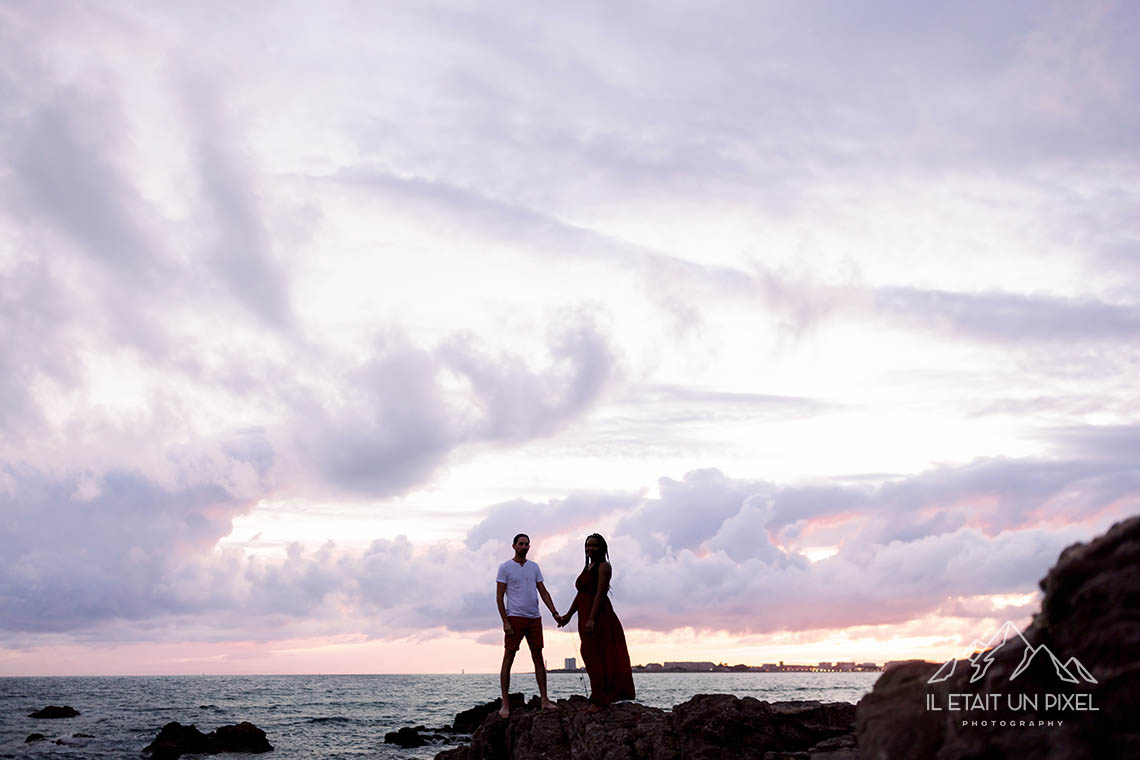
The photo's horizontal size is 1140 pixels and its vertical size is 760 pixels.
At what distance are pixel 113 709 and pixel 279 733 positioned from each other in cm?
3309

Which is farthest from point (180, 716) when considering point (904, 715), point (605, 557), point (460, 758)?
point (904, 715)

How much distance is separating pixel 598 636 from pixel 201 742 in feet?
99.9

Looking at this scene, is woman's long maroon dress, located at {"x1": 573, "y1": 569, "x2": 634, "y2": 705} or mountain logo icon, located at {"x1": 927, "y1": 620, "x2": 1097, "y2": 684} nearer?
mountain logo icon, located at {"x1": 927, "y1": 620, "x2": 1097, "y2": 684}

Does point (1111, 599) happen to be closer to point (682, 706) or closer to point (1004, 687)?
point (1004, 687)

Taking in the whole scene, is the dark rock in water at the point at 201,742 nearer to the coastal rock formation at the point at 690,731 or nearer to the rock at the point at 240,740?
the rock at the point at 240,740

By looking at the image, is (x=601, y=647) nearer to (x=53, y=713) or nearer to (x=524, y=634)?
(x=524, y=634)

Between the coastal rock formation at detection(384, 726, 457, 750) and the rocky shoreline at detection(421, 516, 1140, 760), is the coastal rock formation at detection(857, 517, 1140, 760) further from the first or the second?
the coastal rock formation at detection(384, 726, 457, 750)

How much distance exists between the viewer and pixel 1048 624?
6.68m

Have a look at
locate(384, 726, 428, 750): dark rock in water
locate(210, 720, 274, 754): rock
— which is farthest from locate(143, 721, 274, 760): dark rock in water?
locate(384, 726, 428, 750): dark rock in water

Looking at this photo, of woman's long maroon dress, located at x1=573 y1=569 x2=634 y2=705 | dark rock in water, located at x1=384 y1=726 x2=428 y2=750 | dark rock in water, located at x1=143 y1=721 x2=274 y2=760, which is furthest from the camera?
dark rock in water, located at x1=384 y1=726 x2=428 y2=750

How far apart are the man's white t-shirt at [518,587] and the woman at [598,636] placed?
631mm

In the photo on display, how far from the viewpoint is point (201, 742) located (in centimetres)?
3812

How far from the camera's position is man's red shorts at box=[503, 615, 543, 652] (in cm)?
1510

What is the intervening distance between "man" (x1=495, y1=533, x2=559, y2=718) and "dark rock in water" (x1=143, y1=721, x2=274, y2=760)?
88.3 feet
